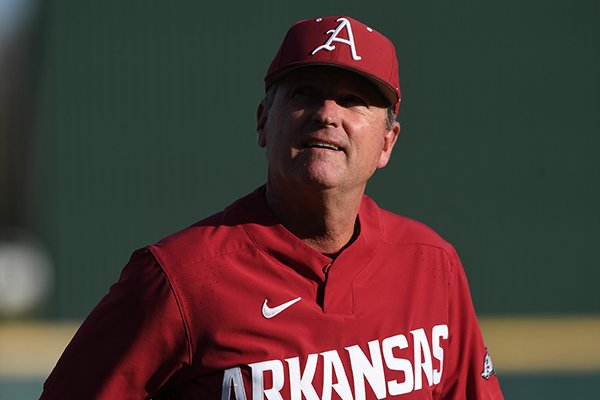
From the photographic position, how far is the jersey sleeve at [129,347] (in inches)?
87.3

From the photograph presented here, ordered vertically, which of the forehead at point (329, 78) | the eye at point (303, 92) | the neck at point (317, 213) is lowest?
the neck at point (317, 213)

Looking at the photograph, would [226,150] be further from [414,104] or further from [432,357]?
[432,357]

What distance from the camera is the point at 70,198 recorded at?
10.2 m

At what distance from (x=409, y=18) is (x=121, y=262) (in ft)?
12.7

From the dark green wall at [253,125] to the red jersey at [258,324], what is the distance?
7535 millimetres

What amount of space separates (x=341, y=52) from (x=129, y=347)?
2.76 ft

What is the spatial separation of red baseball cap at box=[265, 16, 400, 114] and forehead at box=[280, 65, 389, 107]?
0.03 m

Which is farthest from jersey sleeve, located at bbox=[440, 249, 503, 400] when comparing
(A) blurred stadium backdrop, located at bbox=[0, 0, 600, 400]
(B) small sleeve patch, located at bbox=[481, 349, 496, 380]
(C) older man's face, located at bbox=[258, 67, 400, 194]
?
(A) blurred stadium backdrop, located at bbox=[0, 0, 600, 400]

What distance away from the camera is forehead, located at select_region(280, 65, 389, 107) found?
238 cm

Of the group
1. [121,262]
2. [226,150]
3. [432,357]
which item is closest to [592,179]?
[226,150]

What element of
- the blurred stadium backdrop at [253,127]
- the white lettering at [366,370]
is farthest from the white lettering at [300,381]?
the blurred stadium backdrop at [253,127]

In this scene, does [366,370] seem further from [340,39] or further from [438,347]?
[340,39]

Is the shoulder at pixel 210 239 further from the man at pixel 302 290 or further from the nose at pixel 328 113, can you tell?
the nose at pixel 328 113

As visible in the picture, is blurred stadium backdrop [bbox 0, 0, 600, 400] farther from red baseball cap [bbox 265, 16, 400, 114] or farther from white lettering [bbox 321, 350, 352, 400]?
white lettering [bbox 321, 350, 352, 400]
